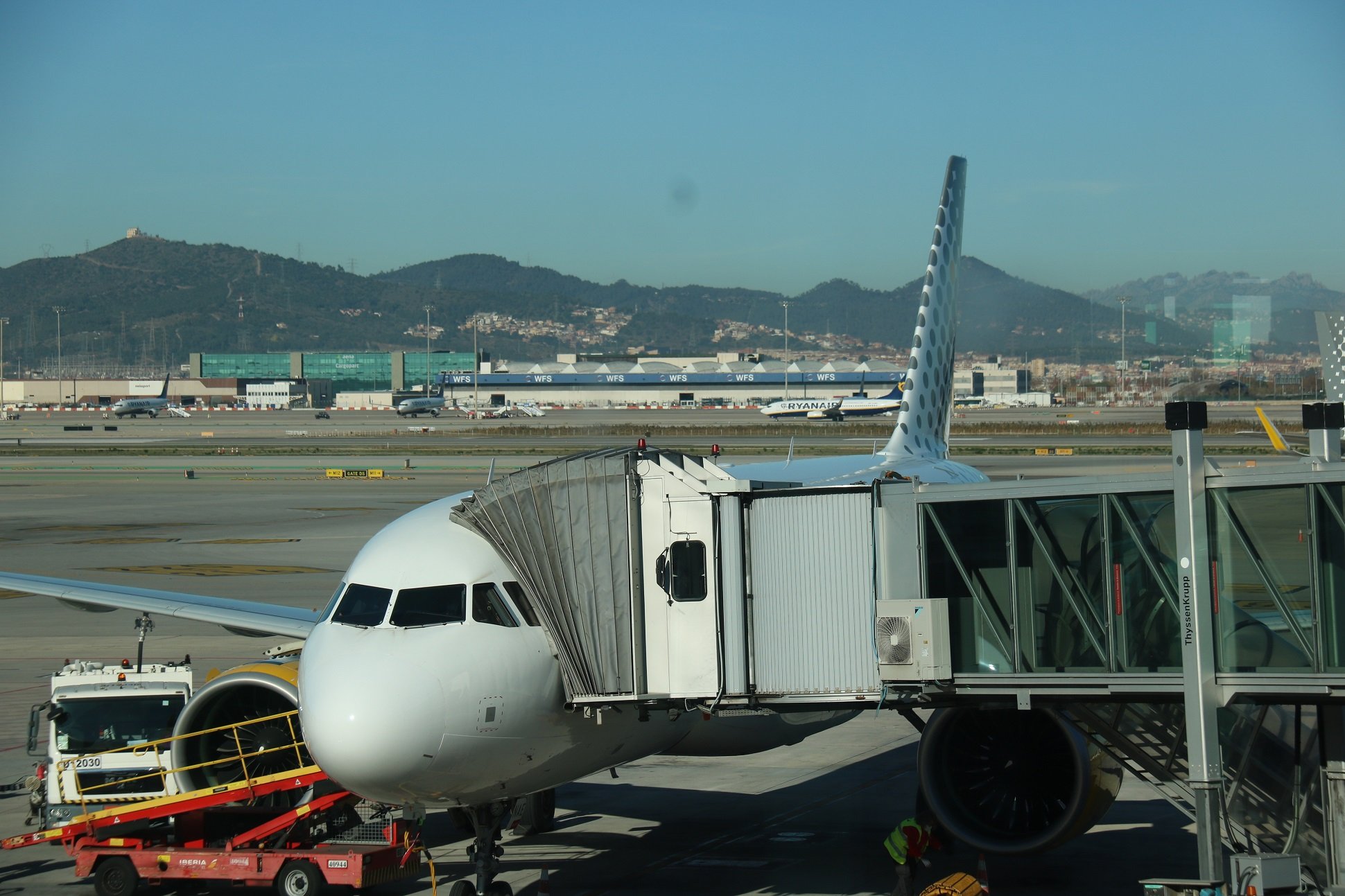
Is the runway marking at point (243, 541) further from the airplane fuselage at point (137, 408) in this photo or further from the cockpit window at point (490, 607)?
the airplane fuselage at point (137, 408)

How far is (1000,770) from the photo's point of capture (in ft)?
52.3

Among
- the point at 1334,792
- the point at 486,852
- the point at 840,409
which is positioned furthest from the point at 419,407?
the point at 1334,792

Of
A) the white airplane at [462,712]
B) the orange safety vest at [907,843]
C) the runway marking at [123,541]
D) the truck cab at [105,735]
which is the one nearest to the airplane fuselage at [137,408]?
the runway marking at [123,541]

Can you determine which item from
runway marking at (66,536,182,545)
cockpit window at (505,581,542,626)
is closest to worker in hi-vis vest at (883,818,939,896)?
cockpit window at (505,581,542,626)

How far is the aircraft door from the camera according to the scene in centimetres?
1338

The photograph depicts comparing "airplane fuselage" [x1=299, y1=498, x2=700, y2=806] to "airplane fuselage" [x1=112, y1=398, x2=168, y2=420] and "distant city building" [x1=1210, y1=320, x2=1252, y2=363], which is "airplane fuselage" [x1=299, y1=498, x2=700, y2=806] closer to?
"distant city building" [x1=1210, y1=320, x2=1252, y2=363]

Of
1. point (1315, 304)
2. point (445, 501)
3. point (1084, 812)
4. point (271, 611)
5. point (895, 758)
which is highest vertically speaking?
point (1315, 304)

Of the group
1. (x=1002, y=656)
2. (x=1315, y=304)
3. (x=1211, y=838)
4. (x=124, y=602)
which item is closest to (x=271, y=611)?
(x=124, y=602)

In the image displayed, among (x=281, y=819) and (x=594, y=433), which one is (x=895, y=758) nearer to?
(x=281, y=819)

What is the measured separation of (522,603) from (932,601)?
4.06 metres

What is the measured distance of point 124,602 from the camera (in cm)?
1983

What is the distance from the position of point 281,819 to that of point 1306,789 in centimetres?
1104

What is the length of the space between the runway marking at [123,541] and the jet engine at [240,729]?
36207 millimetres

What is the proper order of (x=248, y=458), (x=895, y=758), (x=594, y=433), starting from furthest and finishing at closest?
(x=594, y=433)
(x=248, y=458)
(x=895, y=758)
